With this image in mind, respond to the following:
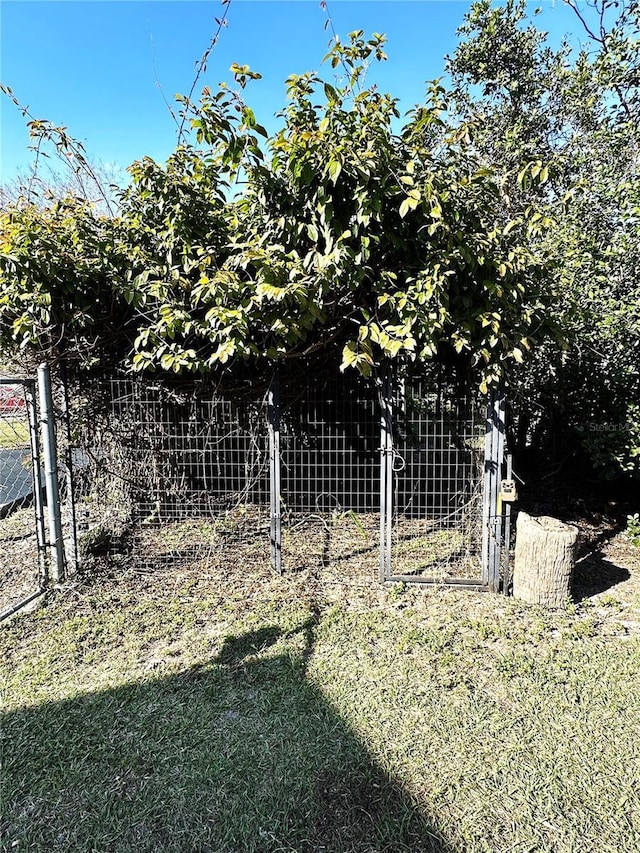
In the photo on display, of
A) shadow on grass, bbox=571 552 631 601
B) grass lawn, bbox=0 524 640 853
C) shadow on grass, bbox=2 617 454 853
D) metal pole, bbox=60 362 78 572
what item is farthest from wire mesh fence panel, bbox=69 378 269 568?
shadow on grass, bbox=571 552 631 601

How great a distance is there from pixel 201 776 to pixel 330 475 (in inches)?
115

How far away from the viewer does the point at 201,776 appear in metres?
2.06

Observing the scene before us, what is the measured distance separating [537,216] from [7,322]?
13.7ft

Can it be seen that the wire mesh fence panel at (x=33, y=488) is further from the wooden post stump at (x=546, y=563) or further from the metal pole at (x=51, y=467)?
the wooden post stump at (x=546, y=563)

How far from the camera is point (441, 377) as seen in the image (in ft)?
13.4

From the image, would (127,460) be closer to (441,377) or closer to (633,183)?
(441,377)

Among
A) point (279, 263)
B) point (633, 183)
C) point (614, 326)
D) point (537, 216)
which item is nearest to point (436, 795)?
point (279, 263)

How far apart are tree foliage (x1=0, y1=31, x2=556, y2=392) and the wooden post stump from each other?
1244 mm

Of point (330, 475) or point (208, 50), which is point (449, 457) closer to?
point (330, 475)

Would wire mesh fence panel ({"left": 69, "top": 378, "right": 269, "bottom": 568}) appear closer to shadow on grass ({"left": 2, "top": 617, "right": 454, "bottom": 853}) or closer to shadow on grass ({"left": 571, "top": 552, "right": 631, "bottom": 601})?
shadow on grass ({"left": 2, "top": 617, "right": 454, "bottom": 853})

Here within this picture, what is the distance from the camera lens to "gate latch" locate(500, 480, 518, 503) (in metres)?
3.62

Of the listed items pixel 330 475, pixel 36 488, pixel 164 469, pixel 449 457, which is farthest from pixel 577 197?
pixel 36 488

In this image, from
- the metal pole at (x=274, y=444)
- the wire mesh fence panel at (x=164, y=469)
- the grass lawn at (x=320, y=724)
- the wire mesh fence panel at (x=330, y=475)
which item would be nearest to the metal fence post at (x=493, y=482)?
the grass lawn at (x=320, y=724)

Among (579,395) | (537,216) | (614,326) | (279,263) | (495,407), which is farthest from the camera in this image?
(579,395)
